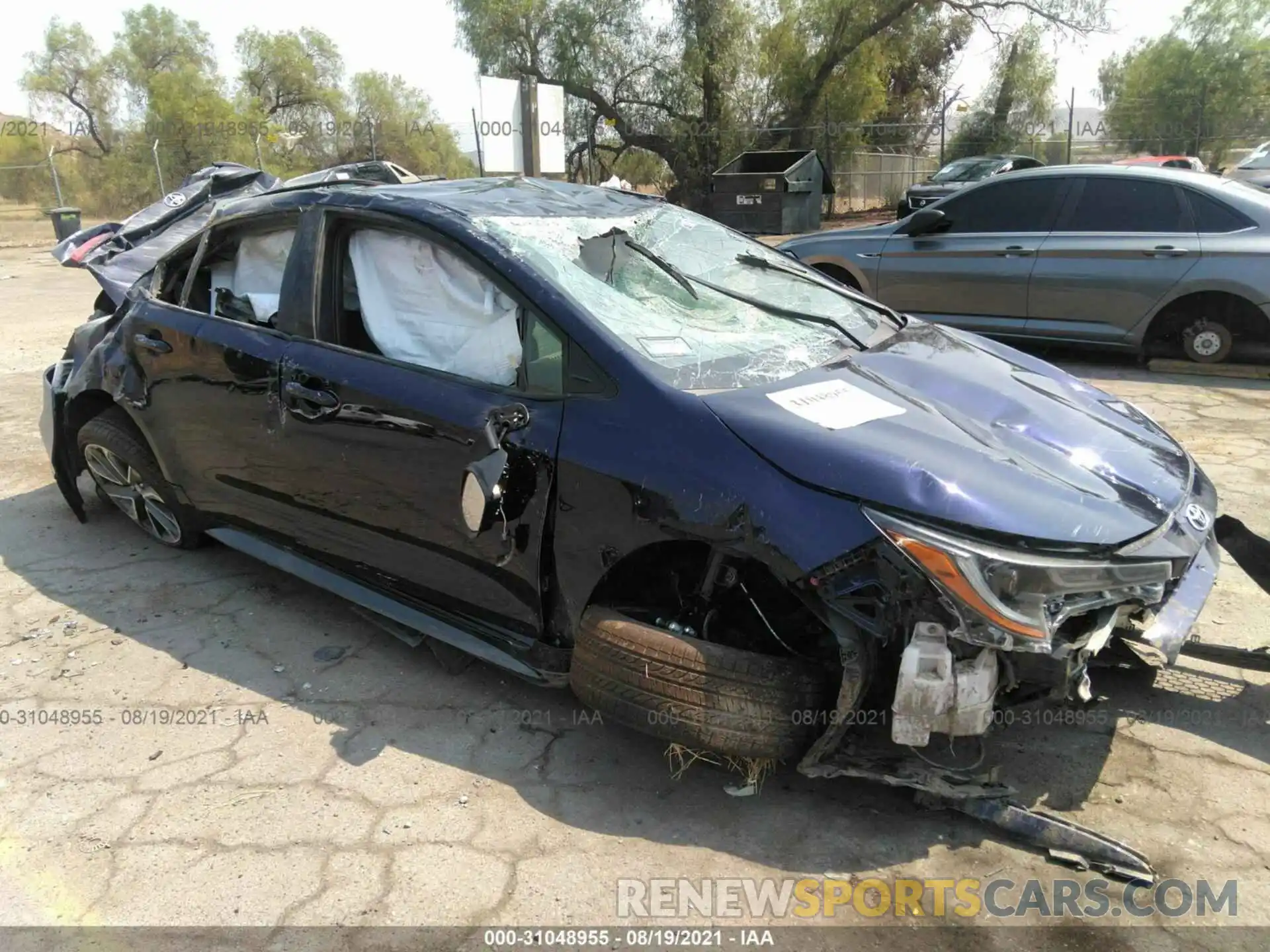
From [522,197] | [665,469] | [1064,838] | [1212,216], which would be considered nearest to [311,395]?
[522,197]

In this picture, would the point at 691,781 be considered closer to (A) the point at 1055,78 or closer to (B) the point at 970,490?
(B) the point at 970,490

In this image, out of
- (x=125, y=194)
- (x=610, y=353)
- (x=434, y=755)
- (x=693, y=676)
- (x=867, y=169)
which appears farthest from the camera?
(x=125, y=194)

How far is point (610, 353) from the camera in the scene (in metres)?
2.64

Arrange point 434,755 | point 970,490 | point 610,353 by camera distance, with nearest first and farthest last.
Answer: point 970,490 → point 610,353 → point 434,755

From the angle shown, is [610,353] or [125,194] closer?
[610,353]

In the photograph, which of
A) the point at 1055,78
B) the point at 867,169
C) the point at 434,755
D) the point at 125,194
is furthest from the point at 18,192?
the point at 434,755

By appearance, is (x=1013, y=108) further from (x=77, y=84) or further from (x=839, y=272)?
(x=77, y=84)

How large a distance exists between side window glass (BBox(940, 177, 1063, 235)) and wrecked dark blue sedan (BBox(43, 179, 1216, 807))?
13.4 ft

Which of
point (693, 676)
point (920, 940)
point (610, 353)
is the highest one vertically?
point (610, 353)

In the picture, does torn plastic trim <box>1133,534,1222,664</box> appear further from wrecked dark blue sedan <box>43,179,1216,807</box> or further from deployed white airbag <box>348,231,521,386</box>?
deployed white airbag <box>348,231,521,386</box>

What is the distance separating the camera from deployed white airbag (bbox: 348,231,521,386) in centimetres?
296

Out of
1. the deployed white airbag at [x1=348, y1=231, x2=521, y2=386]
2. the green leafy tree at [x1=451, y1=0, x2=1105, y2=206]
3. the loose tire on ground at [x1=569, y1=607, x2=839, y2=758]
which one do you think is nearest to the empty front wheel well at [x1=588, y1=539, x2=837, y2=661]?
the loose tire on ground at [x1=569, y1=607, x2=839, y2=758]

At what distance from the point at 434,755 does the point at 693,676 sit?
3.14 ft

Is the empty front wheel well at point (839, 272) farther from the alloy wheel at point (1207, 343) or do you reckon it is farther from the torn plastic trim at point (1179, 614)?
the torn plastic trim at point (1179, 614)
